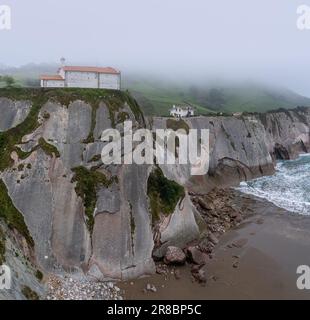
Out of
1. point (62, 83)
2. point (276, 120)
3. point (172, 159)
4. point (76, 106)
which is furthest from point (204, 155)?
point (276, 120)

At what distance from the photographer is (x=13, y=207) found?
29.0 metres

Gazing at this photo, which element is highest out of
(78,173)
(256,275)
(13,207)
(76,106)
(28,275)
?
(76,106)

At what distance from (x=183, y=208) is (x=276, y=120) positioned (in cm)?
8260

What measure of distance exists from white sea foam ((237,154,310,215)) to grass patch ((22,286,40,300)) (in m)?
36.9

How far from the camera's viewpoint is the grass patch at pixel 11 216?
2748 centimetres

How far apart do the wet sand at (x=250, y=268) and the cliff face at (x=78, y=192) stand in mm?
2765

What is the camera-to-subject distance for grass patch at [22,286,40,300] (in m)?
21.7

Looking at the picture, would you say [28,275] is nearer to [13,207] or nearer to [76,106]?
[13,207]

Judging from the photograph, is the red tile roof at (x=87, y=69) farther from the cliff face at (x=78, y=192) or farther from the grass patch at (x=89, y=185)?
the grass patch at (x=89, y=185)

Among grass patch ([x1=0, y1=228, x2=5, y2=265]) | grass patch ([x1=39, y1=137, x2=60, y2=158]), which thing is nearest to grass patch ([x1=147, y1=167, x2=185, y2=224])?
grass patch ([x1=39, y1=137, x2=60, y2=158])

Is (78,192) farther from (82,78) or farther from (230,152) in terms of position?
(230,152)

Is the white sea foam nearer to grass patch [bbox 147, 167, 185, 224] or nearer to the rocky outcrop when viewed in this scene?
grass patch [bbox 147, 167, 185, 224]

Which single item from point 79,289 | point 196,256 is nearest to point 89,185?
point 79,289

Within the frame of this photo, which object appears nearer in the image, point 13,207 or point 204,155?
point 13,207
